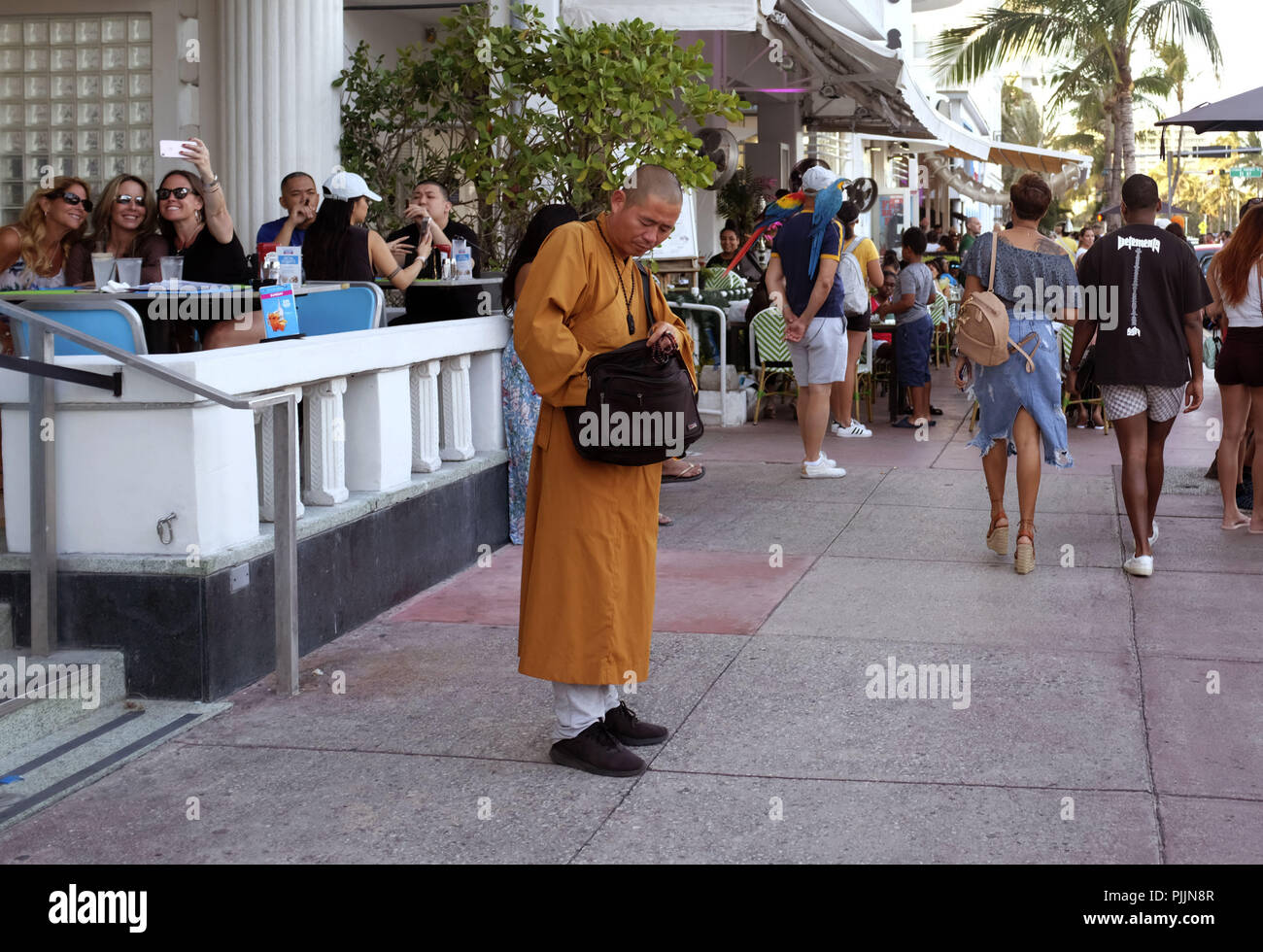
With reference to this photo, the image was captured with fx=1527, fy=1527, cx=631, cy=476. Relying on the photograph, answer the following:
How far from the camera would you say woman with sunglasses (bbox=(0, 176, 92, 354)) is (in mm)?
7035

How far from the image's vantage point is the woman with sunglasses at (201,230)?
673 cm

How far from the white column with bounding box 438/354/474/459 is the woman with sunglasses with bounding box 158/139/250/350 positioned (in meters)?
1.15

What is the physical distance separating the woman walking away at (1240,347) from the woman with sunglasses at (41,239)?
19.7ft

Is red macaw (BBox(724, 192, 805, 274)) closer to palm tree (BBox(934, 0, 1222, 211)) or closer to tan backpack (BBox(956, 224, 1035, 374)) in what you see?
tan backpack (BBox(956, 224, 1035, 374))

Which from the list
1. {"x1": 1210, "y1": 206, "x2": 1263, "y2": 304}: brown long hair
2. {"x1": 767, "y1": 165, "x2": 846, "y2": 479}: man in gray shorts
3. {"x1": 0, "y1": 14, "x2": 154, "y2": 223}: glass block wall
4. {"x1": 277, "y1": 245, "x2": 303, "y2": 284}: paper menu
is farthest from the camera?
{"x1": 0, "y1": 14, "x2": 154, "y2": 223}: glass block wall

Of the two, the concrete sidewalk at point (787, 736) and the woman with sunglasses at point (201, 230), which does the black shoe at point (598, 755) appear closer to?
the concrete sidewalk at point (787, 736)

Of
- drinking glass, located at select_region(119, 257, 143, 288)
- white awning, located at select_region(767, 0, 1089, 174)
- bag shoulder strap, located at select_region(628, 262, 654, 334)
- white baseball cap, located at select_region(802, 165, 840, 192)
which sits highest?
white awning, located at select_region(767, 0, 1089, 174)

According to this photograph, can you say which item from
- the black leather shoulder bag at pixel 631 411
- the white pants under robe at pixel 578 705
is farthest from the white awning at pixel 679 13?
the white pants under robe at pixel 578 705

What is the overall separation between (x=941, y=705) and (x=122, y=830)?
2735 millimetres

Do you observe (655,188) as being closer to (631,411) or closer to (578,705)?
(631,411)

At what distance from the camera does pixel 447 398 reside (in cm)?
770

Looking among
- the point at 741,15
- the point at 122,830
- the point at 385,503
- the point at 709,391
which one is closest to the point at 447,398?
the point at 385,503

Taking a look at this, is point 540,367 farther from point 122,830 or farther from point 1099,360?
point 1099,360

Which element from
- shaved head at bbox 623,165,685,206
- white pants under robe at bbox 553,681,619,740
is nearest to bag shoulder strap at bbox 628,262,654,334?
shaved head at bbox 623,165,685,206
